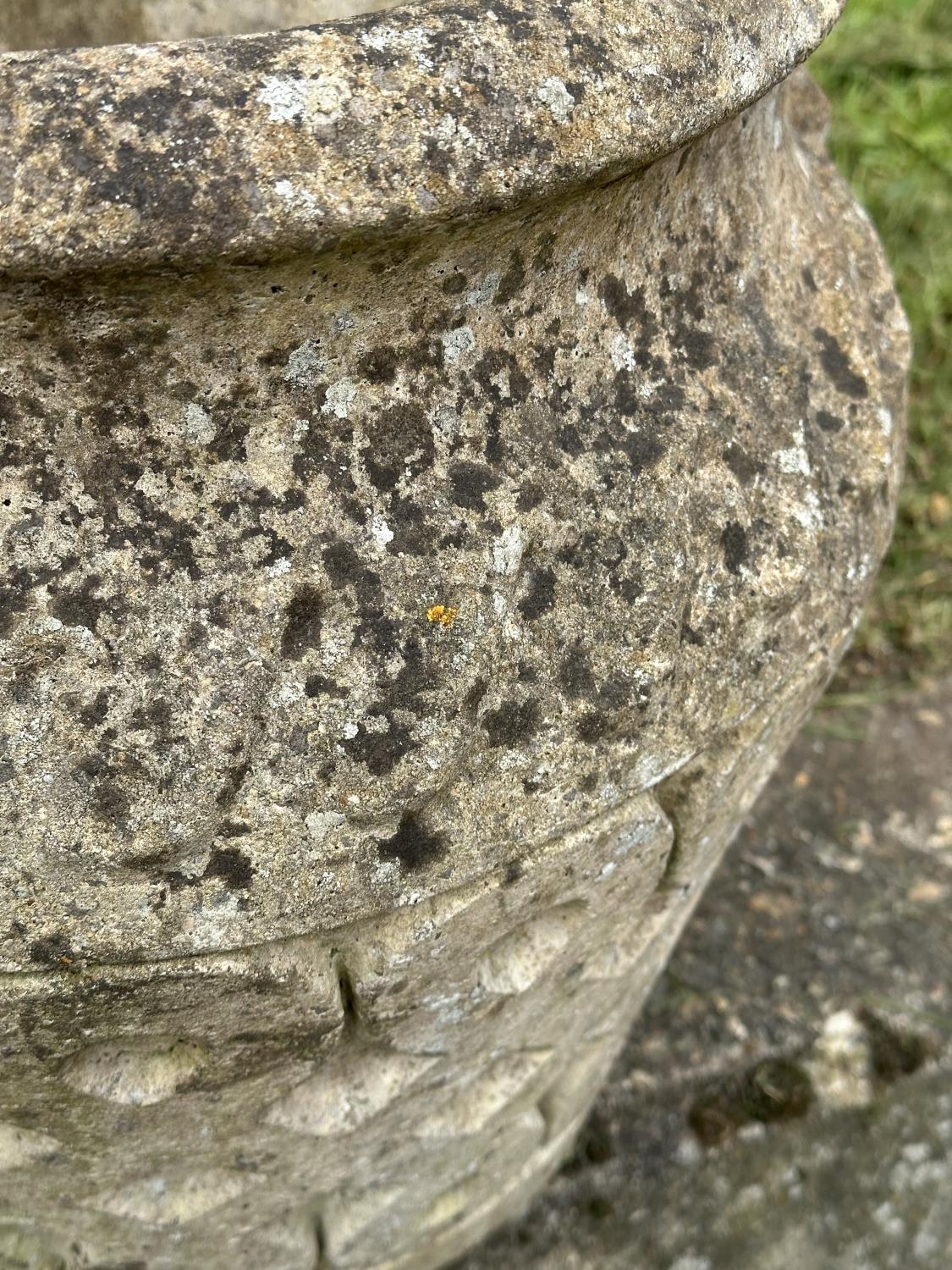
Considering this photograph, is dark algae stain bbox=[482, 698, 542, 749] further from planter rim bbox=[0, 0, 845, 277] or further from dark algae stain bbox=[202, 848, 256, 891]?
planter rim bbox=[0, 0, 845, 277]

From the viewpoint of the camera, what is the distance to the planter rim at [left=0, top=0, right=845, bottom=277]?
Result: 0.52 meters

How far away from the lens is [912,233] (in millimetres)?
2252

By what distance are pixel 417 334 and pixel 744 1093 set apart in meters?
1.07

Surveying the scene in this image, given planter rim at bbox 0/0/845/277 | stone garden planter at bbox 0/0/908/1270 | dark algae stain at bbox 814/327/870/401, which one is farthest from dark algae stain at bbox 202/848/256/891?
dark algae stain at bbox 814/327/870/401

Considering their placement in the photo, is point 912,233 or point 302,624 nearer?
point 302,624

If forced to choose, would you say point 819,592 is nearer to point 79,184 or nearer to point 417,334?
point 417,334

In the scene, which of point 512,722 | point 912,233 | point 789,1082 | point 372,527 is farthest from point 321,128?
point 912,233

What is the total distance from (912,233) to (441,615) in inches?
75.2

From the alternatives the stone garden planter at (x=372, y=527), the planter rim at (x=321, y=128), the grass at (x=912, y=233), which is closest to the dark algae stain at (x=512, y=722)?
the stone garden planter at (x=372, y=527)

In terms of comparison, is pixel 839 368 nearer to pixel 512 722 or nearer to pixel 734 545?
pixel 734 545

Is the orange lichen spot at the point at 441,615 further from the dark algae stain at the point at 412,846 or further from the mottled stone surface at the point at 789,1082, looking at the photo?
the mottled stone surface at the point at 789,1082

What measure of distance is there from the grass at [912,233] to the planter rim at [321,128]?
4.73 ft

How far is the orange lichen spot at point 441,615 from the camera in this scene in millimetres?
665

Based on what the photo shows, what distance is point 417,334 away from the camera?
0.66 meters
